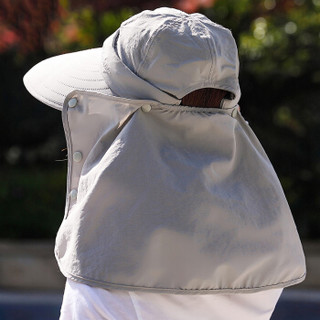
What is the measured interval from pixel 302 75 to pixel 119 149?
22.8ft

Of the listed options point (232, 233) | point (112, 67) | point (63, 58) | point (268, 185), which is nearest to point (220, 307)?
point (232, 233)

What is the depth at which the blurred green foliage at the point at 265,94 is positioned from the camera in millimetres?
7633

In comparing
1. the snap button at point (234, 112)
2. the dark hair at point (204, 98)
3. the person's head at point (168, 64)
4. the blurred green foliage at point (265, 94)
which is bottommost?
the blurred green foliage at point (265, 94)

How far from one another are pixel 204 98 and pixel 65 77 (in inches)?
12.0

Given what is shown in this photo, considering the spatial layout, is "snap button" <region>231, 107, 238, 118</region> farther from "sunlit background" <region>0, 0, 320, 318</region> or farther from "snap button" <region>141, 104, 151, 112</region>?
"sunlit background" <region>0, 0, 320, 318</region>

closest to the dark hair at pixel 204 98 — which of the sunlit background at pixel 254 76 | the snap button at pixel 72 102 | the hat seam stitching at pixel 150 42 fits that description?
the hat seam stitching at pixel 150 42

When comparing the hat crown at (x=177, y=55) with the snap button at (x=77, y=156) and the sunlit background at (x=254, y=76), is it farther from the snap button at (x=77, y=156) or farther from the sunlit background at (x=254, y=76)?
the sunlit background at (x=254, y=76)

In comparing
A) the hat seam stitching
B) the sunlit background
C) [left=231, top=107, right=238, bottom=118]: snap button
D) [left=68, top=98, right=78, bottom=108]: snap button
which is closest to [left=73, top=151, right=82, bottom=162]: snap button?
[left=68, top=98, right=78, bottom=108]: snap button

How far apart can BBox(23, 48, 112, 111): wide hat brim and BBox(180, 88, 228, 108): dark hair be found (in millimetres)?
156

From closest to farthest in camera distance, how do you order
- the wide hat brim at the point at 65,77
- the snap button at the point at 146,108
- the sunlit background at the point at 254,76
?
the snap button at the point at 146,108 → the wide hat brim at the point at 65,77 → the sunlit background at the point at 254,76

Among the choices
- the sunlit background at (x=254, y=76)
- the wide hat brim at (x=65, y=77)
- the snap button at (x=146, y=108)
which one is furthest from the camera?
the sunlit background at (x=254, y=76)

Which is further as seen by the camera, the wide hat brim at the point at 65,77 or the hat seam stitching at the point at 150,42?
the wide hat brim at the point at 65,77

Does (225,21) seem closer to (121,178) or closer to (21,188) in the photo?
(21,188)

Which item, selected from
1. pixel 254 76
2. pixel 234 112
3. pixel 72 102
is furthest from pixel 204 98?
pixel 254 76
